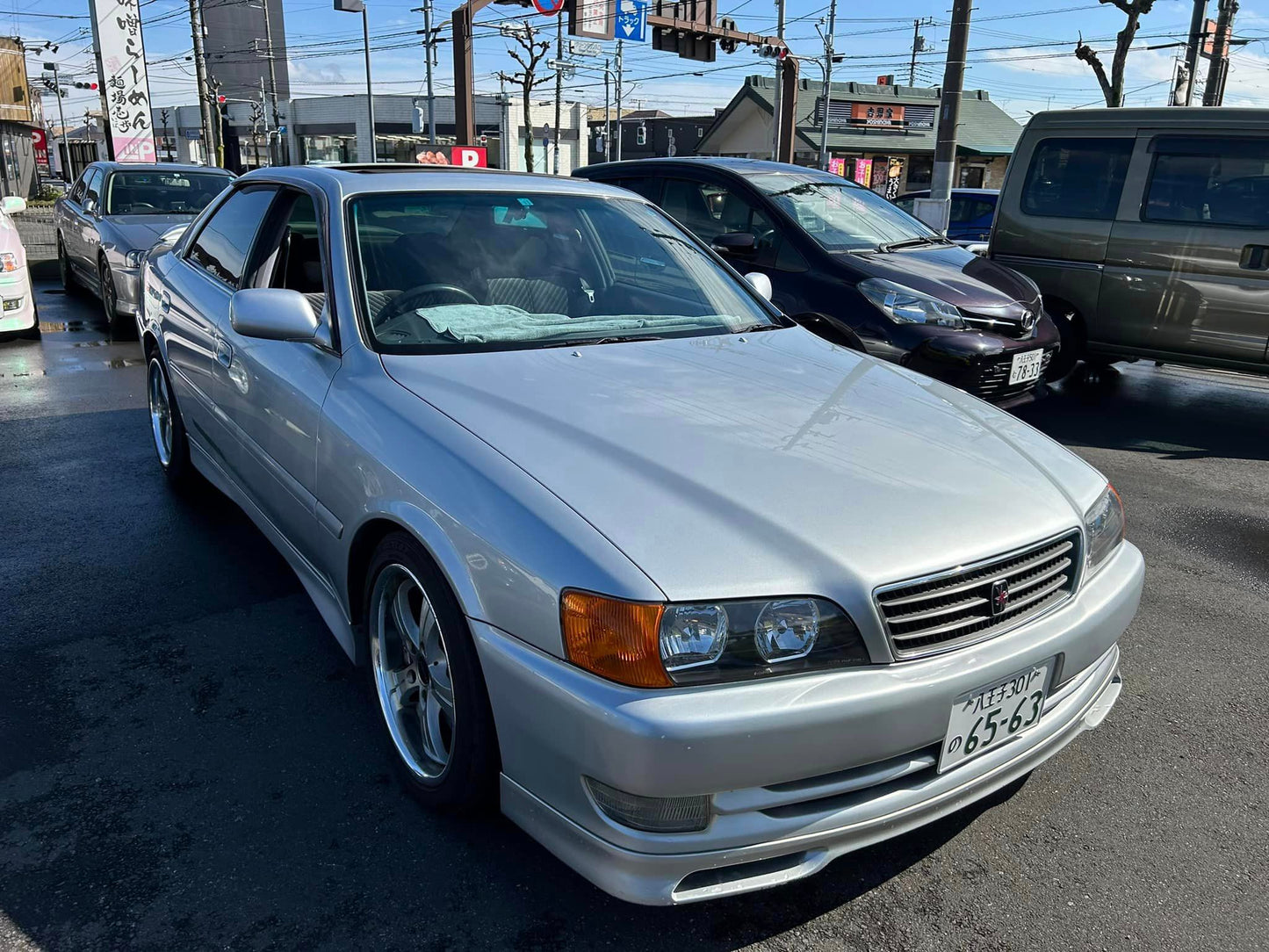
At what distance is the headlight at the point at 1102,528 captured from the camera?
93.2 inches

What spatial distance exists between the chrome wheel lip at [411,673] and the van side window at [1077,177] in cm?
613

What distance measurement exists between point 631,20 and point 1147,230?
17.4 meters

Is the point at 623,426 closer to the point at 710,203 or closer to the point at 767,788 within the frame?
the point at 767,788

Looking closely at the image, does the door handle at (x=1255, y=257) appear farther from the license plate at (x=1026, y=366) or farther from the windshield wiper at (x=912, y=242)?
the windshield wiper at (x=912, y=242)

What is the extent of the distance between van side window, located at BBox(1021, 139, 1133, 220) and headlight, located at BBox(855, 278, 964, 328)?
1941 millimetres

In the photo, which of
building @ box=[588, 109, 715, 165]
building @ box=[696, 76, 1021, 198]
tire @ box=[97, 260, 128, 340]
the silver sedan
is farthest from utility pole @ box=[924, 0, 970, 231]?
building @ box=[588, 109, 715, 165]

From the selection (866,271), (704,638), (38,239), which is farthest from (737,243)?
(38,239)

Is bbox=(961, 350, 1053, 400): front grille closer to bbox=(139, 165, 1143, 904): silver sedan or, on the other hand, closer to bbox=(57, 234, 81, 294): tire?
bbox=(139, 165, 1143, 904): silver sedan

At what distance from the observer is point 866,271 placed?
234 inches

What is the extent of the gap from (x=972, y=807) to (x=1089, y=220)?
220 inches

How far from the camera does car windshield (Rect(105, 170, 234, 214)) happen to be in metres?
9.45

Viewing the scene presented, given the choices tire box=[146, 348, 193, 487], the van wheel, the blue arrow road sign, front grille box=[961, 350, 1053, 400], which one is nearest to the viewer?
tire box=[146, 348, 193, 487]

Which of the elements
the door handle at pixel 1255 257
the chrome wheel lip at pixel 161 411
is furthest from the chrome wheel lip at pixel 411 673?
the door handle at pixel 1255 257

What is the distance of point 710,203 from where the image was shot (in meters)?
6.78
